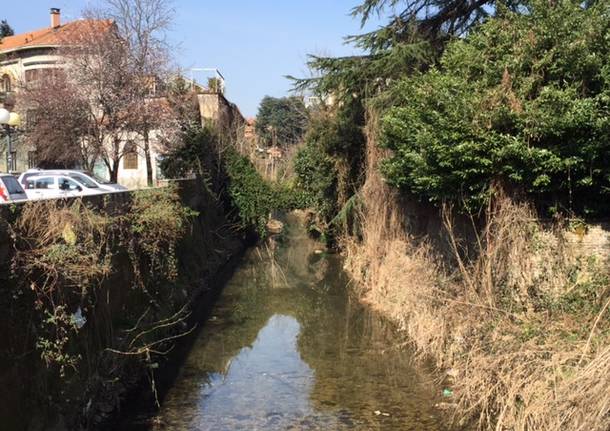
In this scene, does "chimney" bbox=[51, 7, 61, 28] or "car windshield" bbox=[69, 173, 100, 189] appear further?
"chimney" bbox=[51, 7, 61, 28]

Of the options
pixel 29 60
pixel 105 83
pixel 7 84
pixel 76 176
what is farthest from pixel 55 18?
pixel 76 176

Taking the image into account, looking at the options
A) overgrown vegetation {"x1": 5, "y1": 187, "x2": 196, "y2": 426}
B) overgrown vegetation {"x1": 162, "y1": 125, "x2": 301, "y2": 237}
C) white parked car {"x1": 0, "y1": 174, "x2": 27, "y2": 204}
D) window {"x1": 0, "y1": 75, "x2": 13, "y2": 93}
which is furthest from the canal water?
window {"x1": 0, "y1": 75, "x2": 13, "y2": 93}

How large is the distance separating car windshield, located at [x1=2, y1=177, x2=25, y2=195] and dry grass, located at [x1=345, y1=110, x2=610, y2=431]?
991 cm

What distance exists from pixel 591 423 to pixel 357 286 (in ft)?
41.3

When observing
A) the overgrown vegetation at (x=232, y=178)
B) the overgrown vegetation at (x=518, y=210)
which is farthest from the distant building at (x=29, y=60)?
the overgrown vegetation at (x=518, y=210)

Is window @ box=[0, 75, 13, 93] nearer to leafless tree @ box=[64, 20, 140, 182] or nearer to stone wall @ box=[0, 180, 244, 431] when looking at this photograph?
leafless tree @ box=[64, 20, 140, 182]

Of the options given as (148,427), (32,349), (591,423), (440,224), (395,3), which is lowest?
(148,427)

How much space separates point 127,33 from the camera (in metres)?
27.8

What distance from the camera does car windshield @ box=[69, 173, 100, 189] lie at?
21.7m

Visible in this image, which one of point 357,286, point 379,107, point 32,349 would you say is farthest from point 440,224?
point 32,349

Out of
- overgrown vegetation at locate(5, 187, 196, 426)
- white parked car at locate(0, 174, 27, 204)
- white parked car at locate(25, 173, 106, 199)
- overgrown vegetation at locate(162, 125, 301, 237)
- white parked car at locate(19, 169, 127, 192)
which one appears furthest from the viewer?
overgrown vegetation at locate(162, 125, 301, 237)

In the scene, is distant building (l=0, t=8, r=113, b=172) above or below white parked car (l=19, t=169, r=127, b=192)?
above

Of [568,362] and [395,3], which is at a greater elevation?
[395,3]

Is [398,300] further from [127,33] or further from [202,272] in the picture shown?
[127,33]
